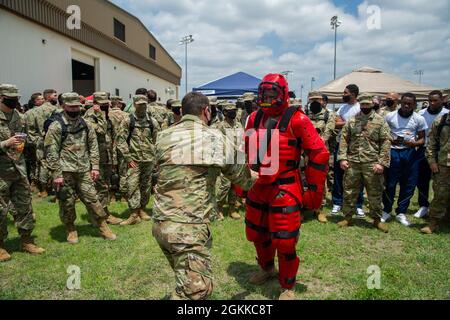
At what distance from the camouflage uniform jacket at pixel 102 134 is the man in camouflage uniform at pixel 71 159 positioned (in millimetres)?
1564

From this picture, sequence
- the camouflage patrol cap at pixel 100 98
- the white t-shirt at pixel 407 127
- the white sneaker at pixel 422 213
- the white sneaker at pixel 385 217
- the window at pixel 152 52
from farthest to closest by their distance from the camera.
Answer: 1. the window at pixel 152 52
2. the camouflage patrol cap at pixel 100 98
3. the white sneaker at pixel 422 213
4. the white sneaker at pixel 385 217
5. the white t-shirt at pixel 407 127

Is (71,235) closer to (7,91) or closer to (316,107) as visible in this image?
(7,91)

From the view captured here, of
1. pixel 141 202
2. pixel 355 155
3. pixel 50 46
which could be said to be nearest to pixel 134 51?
pixel 50 46

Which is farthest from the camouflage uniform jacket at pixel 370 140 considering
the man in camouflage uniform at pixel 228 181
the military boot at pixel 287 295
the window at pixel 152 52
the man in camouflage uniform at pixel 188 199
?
the window at pixel 152 52

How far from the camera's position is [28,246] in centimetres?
529

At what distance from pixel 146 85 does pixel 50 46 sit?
1445cm

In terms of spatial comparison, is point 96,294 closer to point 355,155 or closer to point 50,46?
point 355,155

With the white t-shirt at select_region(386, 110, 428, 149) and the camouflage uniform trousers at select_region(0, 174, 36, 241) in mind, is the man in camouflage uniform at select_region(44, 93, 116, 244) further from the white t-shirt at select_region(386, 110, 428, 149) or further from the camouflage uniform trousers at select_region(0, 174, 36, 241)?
the white t-shirt at select_region(386, 110, 428, 149)

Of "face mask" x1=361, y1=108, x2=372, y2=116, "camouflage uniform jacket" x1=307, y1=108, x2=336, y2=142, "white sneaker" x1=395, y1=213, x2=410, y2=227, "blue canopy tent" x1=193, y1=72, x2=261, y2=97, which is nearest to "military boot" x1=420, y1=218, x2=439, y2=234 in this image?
"white sneaker" x1=395, y1=213, x2=410, y2=227

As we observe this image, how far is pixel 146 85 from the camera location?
28531 millimetres

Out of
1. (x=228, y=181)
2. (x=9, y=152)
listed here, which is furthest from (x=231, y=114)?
(x=9, y=152)

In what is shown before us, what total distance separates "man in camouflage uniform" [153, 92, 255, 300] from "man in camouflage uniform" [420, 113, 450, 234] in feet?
15.4

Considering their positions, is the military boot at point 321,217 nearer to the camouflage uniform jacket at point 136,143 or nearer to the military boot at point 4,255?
the camouflage uniform jacket at point 136,143

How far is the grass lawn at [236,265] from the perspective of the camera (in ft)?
13.6
